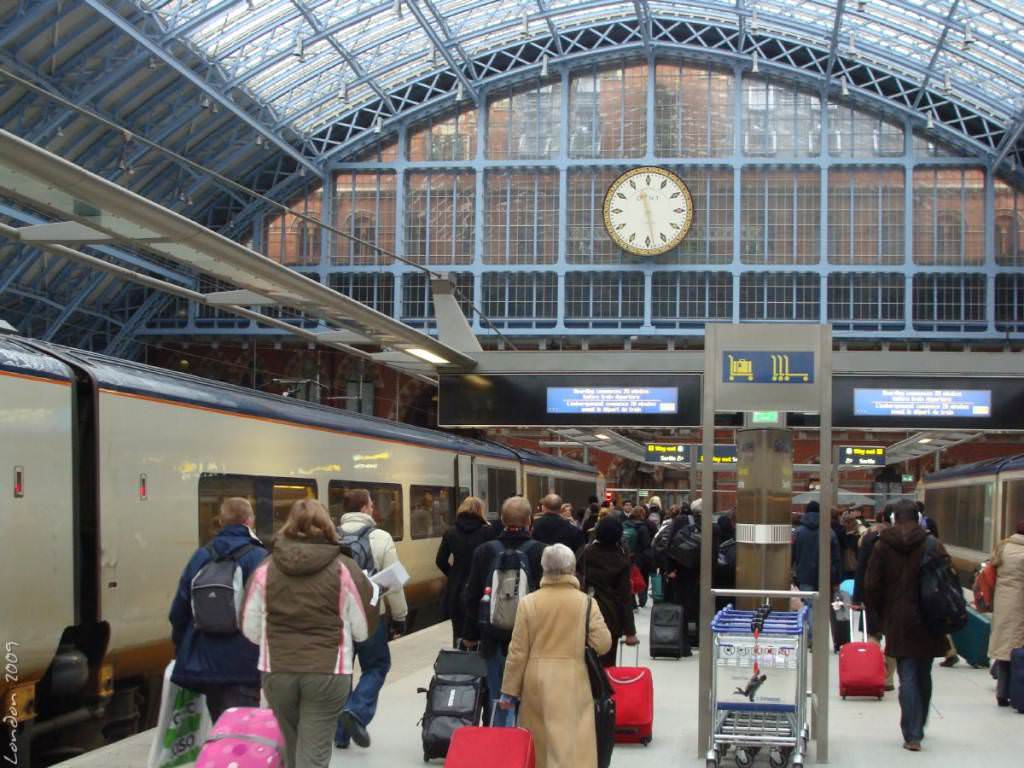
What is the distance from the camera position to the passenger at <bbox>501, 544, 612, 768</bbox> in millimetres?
7977

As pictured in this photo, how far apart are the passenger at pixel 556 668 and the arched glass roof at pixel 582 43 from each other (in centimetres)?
3305

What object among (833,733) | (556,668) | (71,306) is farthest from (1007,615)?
(71,306)

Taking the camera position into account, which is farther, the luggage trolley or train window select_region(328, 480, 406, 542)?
A: train window select_region(328, 480, 406, 542)

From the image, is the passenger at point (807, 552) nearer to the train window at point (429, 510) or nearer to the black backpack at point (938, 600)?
the black backpack at point (938, 600)

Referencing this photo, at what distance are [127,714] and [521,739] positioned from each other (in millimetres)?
6181

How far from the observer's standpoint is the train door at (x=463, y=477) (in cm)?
2492

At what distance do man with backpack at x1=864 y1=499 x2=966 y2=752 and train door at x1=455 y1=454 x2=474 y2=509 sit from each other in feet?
47.6

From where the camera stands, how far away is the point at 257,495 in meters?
15.2

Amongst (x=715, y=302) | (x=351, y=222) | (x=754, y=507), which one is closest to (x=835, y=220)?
(x=715, y=302)

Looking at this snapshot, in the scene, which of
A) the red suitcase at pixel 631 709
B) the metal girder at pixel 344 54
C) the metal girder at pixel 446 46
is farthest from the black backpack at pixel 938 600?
the metal girder at pixel 446 46

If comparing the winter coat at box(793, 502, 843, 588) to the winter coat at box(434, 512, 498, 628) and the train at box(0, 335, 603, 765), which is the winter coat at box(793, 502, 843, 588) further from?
the train at box(0, 335, 603, 765)

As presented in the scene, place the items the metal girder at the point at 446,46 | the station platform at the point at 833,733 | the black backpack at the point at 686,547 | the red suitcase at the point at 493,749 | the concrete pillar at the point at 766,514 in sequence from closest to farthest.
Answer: the red suitcase at the point at 493,749
the station platform at the point at 833,733
the concrete pillar at the point at 766,514
the black backpack at the point at 686,547
the metal girder at the point at 446,46

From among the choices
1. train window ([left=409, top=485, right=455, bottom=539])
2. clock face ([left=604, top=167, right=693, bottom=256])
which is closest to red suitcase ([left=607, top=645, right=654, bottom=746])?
train window ([left=409, top=485, right=455, bottom=539])

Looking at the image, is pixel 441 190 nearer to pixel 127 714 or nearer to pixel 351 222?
pixel 351 222
